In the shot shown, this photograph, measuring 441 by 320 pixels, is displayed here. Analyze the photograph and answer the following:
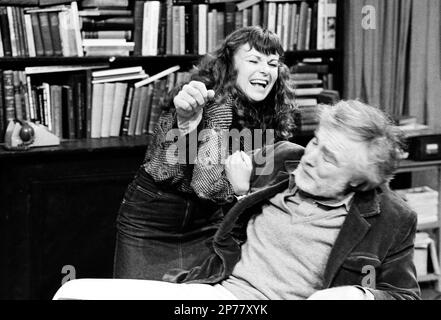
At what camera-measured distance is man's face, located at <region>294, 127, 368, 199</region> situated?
1.67 m

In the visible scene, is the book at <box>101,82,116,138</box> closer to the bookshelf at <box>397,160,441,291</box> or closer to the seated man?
the bookshelf at <box>397,160,441,291</box>

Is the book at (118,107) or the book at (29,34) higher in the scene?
the book at (29,34)

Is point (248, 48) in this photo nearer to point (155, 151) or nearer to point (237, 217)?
point (155, 151)

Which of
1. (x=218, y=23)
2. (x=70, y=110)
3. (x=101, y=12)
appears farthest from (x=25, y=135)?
(x=218, y=23)

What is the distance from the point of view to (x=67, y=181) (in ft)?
10.00

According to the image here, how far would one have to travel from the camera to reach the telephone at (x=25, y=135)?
292 cm

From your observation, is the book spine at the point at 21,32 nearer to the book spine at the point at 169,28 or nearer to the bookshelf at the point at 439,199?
the book spine at the point at 169,28

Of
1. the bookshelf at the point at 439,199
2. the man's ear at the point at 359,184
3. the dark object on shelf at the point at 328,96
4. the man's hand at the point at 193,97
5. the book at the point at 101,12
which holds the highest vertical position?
the book at the point at 101,12

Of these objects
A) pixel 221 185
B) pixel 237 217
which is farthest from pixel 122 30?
pixel 237 217

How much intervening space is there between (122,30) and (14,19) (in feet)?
1.50

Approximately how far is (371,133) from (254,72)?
0.60 m

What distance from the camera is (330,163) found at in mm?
1688

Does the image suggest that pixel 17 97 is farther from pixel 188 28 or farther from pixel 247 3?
pixel 247 3

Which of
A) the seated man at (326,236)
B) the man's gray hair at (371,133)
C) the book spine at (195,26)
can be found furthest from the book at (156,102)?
the man's gray hair at (371,133)
